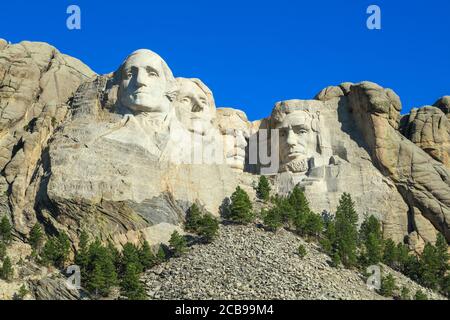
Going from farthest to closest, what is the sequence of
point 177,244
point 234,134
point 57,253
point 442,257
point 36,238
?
point 234,134
point 442,257
point 36,238
point 177,244
point 57,253

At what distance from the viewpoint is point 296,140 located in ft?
175

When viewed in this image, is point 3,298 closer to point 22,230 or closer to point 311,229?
point 22,230

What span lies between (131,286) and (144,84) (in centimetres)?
961

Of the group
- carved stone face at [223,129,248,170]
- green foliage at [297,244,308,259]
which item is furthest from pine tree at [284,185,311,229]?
carved stone face at [223,129,248,170]

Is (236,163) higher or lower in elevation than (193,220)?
higher

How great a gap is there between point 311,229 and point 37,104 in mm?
12014

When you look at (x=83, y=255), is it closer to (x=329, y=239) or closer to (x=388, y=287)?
(x=329, y=239)

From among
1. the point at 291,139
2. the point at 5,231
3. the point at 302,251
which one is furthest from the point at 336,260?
the point at 5,231

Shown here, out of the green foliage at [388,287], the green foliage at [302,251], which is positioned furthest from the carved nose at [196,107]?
the green foliage at [388,287]

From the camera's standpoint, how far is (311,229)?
47.8 meters

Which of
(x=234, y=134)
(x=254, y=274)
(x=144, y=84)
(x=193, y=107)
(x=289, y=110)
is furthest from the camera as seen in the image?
(x=289, y=110)

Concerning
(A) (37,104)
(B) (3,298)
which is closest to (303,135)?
(A) (37,104)
